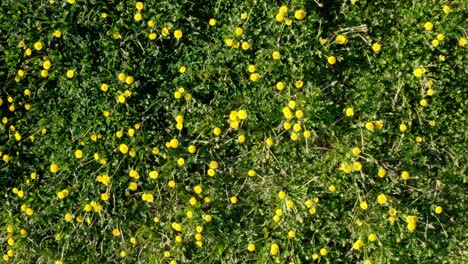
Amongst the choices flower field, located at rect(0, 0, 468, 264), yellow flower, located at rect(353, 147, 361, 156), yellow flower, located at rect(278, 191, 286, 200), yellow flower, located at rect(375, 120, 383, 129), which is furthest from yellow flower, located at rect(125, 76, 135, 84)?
yellow flower, located at rect(375, 120, 383, 129)

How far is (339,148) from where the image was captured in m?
3.84

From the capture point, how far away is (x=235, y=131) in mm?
4004

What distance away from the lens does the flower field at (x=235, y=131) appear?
3.78 meters

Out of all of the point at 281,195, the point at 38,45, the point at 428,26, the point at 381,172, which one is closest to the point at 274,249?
the point at 281,195

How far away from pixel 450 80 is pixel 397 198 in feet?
3.14

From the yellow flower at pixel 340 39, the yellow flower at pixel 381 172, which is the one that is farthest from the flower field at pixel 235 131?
the yellow flower at pixel 381 172

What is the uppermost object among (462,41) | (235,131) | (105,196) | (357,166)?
(462,41)

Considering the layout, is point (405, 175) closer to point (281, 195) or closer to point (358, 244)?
point (358, 244)

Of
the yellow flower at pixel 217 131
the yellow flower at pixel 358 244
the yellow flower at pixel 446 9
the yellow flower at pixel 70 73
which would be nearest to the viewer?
the yellow flower at pixel 446 9

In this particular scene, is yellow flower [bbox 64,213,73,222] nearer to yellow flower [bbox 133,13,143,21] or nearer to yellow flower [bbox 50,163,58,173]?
yellow flower [bbox 50,163,58,173]

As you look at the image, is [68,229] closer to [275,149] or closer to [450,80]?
[275,149]

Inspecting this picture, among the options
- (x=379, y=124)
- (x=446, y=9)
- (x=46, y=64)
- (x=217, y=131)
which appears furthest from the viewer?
(x=46, y=64)

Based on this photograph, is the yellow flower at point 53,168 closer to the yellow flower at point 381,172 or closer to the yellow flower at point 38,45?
the yellow flower at point 38,45

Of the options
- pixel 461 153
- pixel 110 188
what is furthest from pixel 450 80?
pixel 110 188
